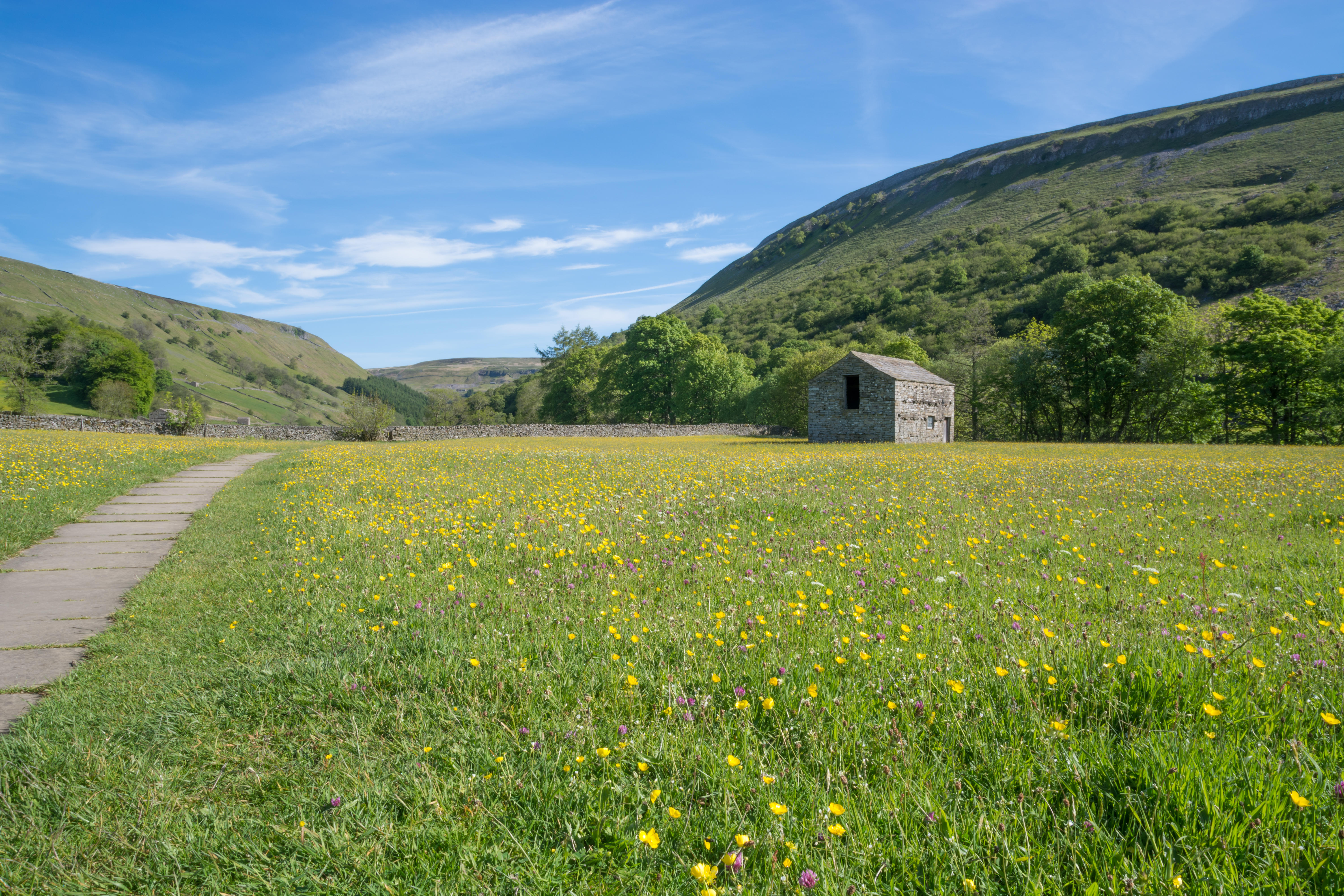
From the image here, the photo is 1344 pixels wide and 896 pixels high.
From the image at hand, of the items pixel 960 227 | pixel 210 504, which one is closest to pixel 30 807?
pixel 210 504

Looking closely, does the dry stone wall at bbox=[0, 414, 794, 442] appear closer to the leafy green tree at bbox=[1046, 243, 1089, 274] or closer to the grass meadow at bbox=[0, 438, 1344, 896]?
the grass meadow at bbox=[0, 438, 1344, 896]

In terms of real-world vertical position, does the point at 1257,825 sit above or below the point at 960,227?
below

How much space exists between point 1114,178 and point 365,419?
166230 mm

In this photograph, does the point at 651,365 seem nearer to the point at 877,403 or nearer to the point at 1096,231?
the point at 877,403

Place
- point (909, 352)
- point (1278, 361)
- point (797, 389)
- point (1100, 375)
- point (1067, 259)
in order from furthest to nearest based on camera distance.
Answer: point (1067, 259)
point (909, 352)
point (797, 389)
point (1100, 375)
point (1278, 361)

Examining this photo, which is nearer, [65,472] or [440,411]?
[65,472]

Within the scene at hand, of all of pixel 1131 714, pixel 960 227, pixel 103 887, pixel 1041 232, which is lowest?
pixel 103 887

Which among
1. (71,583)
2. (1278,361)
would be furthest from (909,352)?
(71,583)

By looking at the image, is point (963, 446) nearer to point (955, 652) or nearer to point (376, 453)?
point (376, 453)

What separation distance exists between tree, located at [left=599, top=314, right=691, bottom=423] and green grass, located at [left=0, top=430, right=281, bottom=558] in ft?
169

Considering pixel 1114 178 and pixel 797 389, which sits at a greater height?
pixel 1114 178

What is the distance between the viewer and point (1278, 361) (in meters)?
40.8

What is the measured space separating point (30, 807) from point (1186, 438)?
6610 cm

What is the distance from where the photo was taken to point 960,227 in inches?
5773
